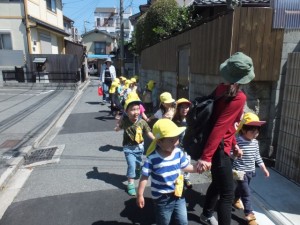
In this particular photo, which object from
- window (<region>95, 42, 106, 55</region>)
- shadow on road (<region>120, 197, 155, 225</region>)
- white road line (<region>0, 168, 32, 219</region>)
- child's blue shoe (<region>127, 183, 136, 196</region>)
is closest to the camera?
shadow on road (<region>120, 197, 155, 225</region>)

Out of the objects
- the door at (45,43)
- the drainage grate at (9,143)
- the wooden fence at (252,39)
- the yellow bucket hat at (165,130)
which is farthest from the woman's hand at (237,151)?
the door at (45,43)

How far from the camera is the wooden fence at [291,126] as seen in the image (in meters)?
3.92

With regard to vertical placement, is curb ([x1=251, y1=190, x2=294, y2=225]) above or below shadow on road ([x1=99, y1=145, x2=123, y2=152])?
above

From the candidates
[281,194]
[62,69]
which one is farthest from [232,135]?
[62,69]

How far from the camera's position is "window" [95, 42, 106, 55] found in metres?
50.1

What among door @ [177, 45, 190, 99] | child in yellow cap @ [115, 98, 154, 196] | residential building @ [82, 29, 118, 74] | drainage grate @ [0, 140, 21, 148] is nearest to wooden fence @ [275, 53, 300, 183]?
child in yellow cap @ [115, 98, 154, 196]

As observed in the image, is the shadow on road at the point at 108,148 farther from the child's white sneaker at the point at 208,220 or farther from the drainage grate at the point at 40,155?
the child's white sneaker at the point at 208,220

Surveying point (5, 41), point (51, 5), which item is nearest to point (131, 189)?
point (5, 41)

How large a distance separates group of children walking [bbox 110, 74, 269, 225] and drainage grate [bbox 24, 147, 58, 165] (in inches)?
88.2

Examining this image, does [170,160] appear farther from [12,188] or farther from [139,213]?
[12,188]

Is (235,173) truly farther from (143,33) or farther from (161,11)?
(143,33)

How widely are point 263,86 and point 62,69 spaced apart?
20014 millimetres

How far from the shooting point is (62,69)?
22125 mm

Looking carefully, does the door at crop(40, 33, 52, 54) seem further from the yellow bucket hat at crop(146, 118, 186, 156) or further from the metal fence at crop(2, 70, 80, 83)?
the yellow bucket hat at crop(146, 118, 186, 156)
